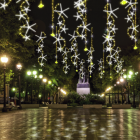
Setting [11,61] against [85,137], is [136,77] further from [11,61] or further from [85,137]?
[85,137]

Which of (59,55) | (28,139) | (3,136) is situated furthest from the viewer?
(59,55)

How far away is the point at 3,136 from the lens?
39.2ft

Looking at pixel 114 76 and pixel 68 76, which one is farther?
pixel 114 76

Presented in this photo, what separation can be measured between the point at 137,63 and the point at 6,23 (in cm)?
2578

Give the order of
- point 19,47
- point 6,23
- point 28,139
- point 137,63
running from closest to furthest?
point 28,139 → point 6,23 → point 19,47 → point 137,63

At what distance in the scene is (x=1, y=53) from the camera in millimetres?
35094

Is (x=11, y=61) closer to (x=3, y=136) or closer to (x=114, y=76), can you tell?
(x=3, y=136)

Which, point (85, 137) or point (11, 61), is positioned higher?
point (11, 61)

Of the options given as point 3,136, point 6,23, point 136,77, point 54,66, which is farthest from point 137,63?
point 3,136

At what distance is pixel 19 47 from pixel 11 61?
221 cm

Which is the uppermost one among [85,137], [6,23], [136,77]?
[6,23]

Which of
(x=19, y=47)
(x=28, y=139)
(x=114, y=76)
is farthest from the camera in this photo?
(x=114, y=76)

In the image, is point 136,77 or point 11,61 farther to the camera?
point 136,77

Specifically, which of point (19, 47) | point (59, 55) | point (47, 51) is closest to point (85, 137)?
point (19, 47)
